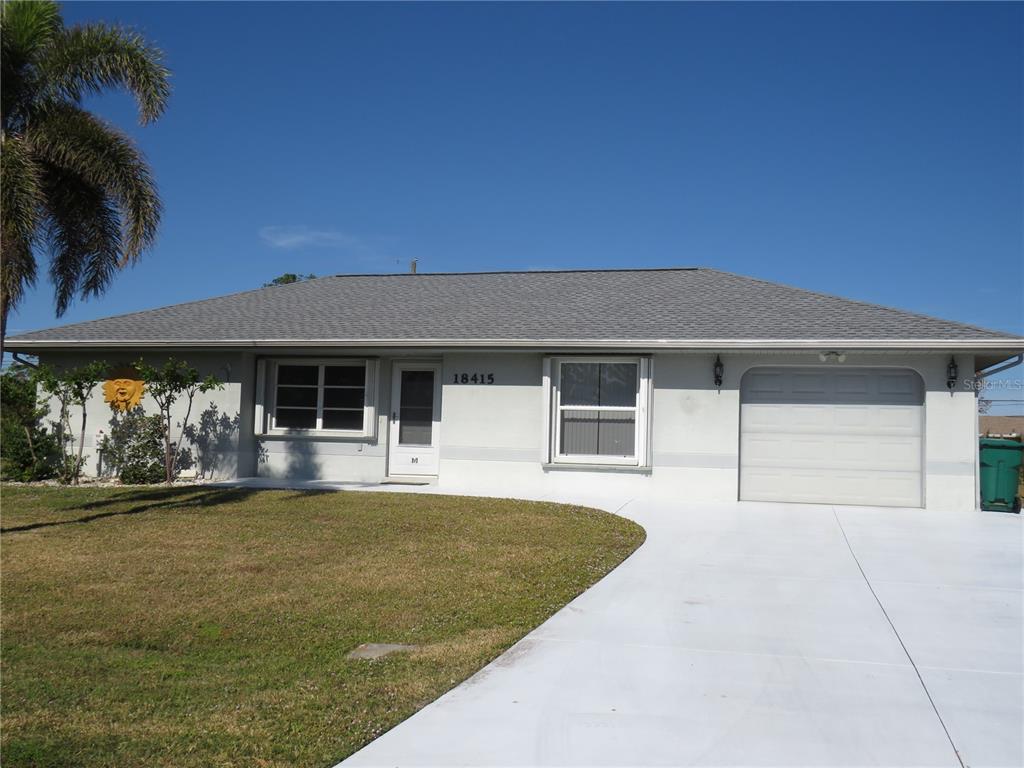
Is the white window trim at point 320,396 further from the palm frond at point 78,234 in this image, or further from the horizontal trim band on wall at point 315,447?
the palm frond at point 78,234

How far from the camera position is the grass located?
4.51 m

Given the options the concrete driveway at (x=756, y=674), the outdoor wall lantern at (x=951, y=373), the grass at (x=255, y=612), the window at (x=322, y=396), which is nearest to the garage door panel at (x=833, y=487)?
the outdoor wall lantern at (x=951, y=373)

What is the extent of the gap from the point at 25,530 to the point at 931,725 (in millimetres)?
10240

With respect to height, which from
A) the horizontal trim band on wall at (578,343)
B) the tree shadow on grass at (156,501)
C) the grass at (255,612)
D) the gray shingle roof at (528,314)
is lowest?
the grass at (255,612)

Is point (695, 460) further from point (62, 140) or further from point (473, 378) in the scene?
point (62, 140)

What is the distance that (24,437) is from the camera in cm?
1605

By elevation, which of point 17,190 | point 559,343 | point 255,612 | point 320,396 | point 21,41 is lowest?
point 255,612

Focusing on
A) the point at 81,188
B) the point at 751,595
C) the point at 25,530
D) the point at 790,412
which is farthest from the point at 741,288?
the point at 25,530

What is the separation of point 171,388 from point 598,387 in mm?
7561

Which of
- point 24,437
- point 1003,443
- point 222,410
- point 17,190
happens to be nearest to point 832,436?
point 1003,443

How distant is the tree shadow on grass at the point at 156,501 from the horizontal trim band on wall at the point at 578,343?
2.74 m

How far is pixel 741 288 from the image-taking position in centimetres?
1630

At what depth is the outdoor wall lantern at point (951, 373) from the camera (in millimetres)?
12781

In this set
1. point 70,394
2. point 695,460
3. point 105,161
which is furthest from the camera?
point 70,394
